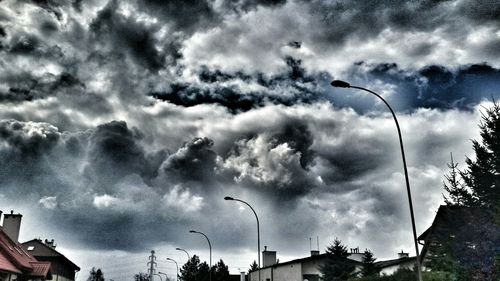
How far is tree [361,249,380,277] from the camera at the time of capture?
33.1 meters

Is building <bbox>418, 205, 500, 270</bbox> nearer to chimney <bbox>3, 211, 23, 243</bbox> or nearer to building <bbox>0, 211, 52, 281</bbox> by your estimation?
building <bbox>0, 211, 52, 281</bbox>

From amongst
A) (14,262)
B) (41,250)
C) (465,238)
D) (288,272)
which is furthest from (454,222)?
(41,250)

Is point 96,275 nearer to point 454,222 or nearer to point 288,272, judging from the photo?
point 288,272

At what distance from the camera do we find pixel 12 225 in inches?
1523

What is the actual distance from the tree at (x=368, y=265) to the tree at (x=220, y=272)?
123 feet

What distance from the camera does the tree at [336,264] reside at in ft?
122

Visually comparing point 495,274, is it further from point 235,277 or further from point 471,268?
point 235,277

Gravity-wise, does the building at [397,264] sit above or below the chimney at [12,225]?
below

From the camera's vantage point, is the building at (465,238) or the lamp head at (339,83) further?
the building at (465,238)

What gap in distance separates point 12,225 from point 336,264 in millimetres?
27699

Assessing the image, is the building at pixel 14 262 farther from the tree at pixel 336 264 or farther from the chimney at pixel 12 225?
the tree at pixel 336 264

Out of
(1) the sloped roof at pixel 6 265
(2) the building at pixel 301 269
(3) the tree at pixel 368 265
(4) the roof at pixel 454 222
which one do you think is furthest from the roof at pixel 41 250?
(4) the roof at pixel 454 222

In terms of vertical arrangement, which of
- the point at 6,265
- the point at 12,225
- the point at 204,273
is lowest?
the point at 6,265

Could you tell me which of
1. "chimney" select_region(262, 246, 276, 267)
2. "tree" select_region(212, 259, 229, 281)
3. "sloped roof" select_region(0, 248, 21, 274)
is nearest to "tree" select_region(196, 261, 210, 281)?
"tree" select_region(212, 259, 229, 281)
